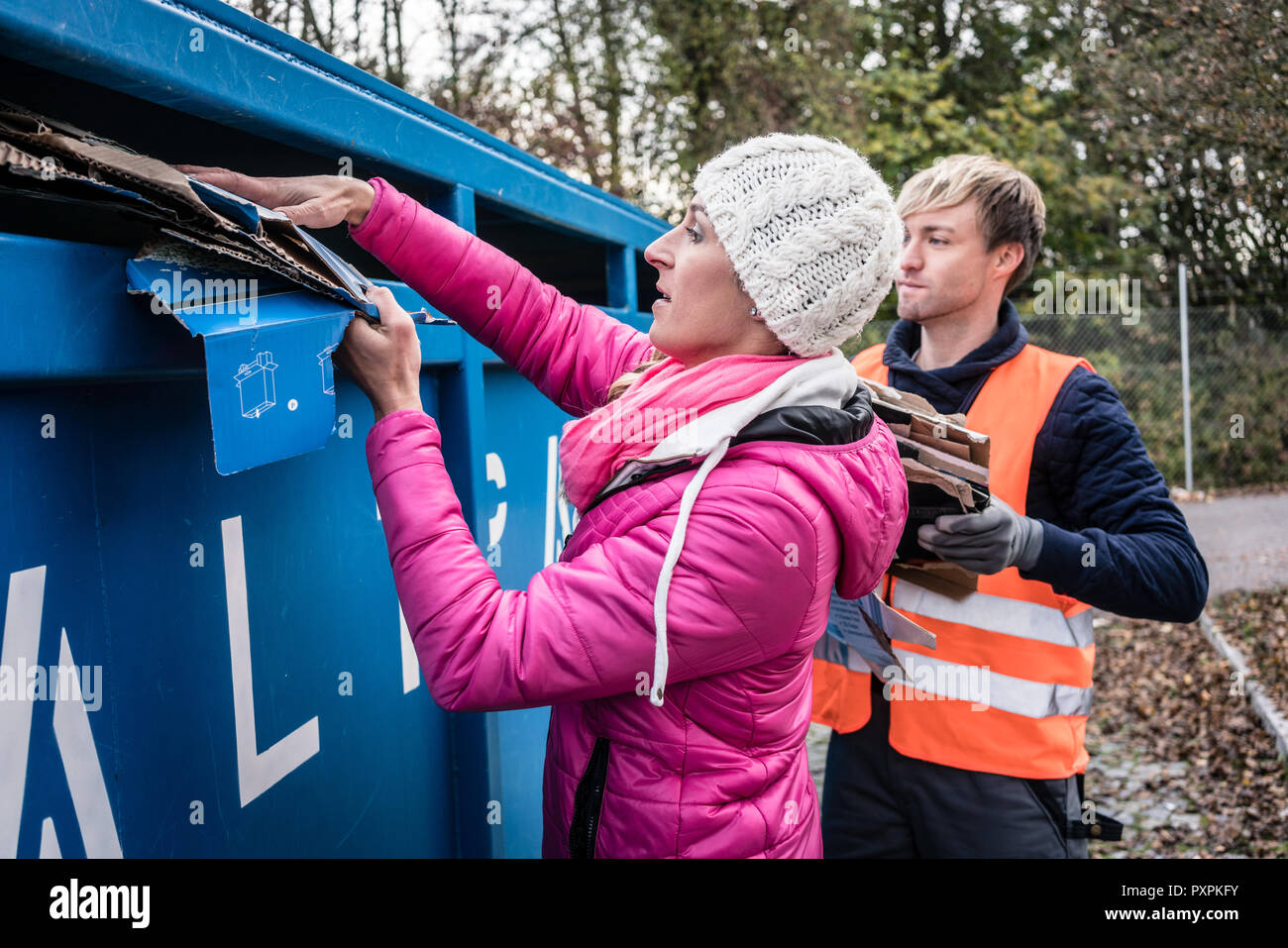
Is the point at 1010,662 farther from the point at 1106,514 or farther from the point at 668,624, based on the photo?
the point at 668,624

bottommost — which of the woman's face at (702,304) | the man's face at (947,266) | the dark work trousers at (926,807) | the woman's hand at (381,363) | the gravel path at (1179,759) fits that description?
the gravel path at (1179,759)

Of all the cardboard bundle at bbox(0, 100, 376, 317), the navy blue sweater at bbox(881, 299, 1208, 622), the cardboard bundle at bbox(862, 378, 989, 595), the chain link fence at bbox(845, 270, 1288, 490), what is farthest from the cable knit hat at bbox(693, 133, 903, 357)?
the chain link fence at bbox(845, 270, 1288, 490)

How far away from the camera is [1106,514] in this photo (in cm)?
196

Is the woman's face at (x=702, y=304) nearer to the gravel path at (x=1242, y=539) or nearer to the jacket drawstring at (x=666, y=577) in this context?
the jacket drawstring at (x=666, y=577)

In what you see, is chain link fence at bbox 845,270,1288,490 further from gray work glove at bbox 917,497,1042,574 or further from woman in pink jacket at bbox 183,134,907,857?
woman in pink jacket at bbox 183,134,907,857

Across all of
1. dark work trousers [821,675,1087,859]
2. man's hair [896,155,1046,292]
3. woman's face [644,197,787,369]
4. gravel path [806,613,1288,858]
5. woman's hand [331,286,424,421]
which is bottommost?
gravel path [806,613,1288,858]

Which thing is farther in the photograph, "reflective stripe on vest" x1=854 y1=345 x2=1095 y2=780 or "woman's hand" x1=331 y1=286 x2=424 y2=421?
"reflective stripe on vest" x1=854 y1=345 x2=1095 y2=780

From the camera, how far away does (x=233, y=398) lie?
108 cm

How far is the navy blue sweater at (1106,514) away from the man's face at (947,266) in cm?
15

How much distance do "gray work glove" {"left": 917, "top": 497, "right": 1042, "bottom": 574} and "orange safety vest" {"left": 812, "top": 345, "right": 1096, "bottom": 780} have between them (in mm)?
191

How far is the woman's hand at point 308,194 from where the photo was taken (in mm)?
1349

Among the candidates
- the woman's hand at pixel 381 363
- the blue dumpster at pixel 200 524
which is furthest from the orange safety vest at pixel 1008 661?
the woman's hand at pixel 381 363

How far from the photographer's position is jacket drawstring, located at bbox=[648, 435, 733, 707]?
1.18m

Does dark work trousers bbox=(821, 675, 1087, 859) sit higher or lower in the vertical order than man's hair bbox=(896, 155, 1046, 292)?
lower
